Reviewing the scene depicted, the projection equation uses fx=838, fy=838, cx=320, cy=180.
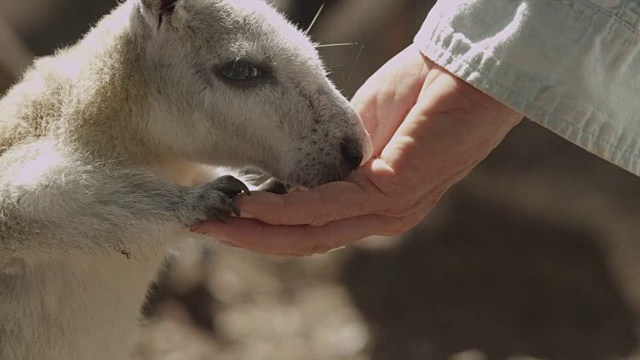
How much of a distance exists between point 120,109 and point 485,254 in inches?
86.9

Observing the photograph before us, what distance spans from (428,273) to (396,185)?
1.95 meters

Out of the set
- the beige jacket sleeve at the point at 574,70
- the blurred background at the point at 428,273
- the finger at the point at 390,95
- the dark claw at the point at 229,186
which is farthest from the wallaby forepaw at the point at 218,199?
the blurred background at the point at 428,273

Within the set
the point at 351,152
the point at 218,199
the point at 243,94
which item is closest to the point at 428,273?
the point at 351,152

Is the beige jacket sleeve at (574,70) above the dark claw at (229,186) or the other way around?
above

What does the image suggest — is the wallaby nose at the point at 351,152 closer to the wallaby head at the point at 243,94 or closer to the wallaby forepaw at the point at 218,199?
the wallaby head at the point at 243,94

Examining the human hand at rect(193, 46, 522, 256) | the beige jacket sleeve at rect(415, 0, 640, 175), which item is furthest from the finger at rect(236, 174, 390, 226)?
the beige jacket sleeve at rect(415, 0, 640, 175)

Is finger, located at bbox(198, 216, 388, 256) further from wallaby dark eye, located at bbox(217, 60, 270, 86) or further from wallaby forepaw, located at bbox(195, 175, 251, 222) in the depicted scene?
wallaby dark eye, located at bbox(217, 60, 270, 86)

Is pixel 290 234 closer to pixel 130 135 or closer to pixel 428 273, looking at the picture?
pixel 130 135

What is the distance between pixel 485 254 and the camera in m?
3.80

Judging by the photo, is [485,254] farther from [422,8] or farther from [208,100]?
[208,100]

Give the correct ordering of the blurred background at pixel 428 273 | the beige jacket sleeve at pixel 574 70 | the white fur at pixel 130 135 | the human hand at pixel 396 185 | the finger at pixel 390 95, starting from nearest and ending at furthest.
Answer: the beige jacket sleeve at pixel 574 70, the human hand at pixel 396 185, the white fur at pixel 130 135, the finger at pixel 390 95, the blurred background at pixel 428 273

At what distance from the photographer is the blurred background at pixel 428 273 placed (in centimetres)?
354

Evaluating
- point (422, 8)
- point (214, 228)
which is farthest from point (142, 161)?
point (422, 8)

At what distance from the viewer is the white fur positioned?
1.92 metres
